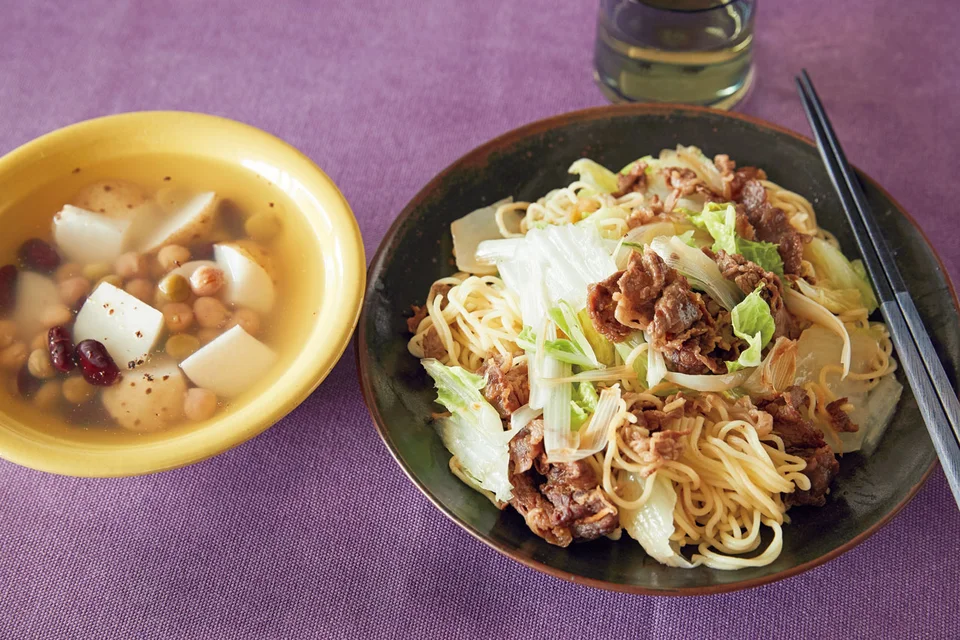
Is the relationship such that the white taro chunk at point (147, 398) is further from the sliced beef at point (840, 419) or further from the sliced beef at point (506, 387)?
the sliced beef at point (840, 419)

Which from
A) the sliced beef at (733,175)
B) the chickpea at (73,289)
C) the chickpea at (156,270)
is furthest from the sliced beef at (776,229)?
the chickpea at (73,289)

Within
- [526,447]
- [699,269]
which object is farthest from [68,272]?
[699,269]

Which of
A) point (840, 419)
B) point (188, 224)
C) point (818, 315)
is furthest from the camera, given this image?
point (188, 224)

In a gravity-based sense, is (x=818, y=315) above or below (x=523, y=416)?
above

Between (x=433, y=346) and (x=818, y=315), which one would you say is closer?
(x=818, y=315)

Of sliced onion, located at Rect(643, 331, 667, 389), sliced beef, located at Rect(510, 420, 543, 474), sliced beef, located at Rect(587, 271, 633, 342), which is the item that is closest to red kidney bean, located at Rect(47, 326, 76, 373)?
sliced beef, located at Rect(510, 420, 543, 474)

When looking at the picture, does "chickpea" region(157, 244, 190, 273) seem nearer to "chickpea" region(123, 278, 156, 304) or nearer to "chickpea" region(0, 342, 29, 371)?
"chickpea" region(123, 278, 156, 304)

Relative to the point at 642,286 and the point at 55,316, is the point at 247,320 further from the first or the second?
the point at 642,286
